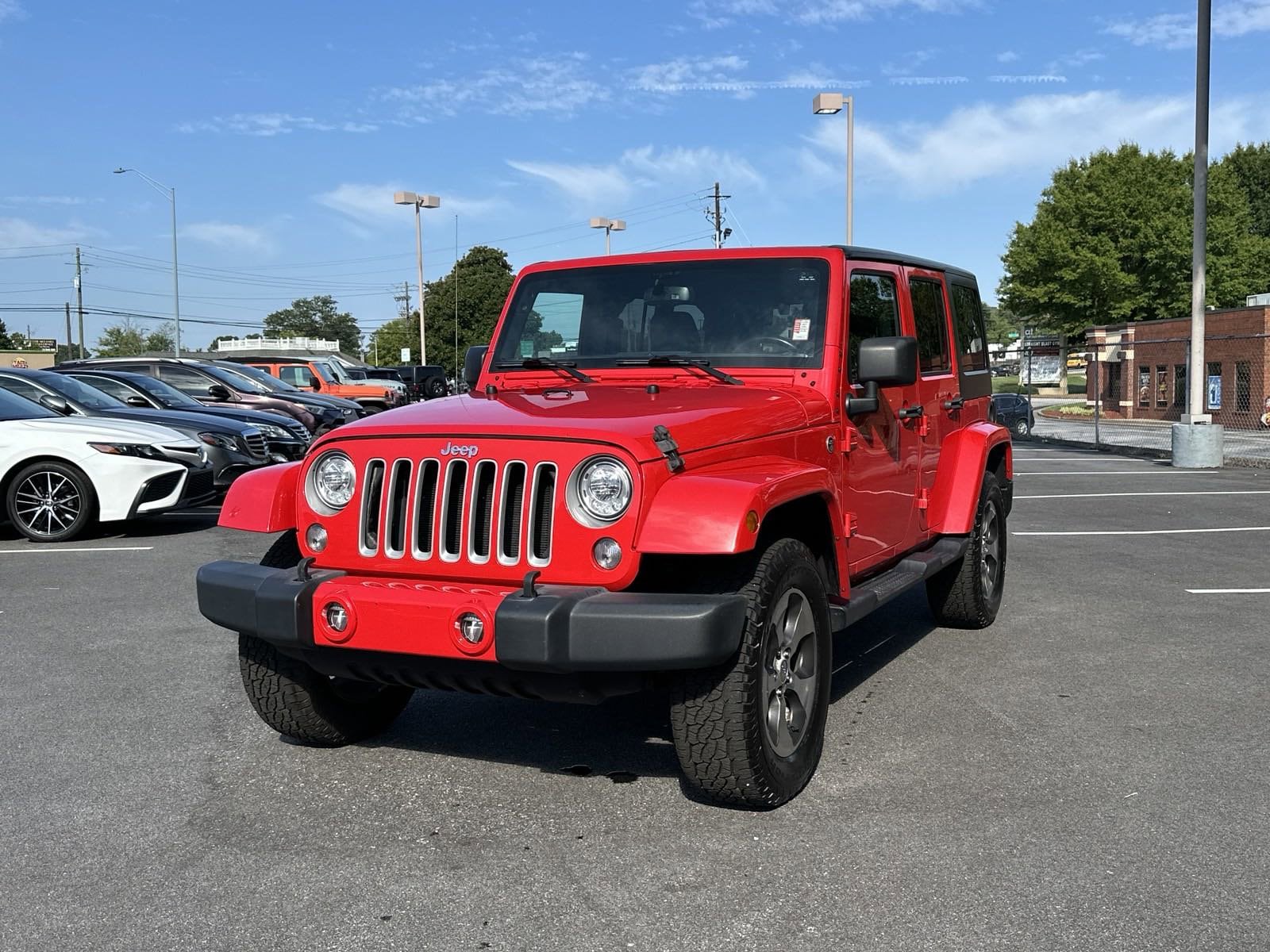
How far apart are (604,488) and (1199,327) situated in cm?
1605

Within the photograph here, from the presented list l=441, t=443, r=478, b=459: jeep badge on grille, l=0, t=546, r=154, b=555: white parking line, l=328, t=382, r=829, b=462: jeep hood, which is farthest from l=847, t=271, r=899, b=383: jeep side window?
l=0, t=546, r=154, b=555: white parking line

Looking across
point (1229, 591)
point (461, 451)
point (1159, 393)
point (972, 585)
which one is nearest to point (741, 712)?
point (461, 451)

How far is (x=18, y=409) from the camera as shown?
10852 mm

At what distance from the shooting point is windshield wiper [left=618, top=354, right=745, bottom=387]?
4934 millimetres

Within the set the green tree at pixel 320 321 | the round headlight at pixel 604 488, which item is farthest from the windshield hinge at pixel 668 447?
the green tree at pixel 320 321

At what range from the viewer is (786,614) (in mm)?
4145

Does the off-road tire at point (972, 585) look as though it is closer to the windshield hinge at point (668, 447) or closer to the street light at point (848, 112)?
the windshield hinge at point (668, 447)

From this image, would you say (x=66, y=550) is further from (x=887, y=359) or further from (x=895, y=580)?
(x=887, y=359)

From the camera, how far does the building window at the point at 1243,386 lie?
1485 inches

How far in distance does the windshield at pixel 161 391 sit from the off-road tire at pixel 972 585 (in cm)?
1051

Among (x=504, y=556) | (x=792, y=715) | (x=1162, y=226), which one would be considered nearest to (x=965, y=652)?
(x=792, y=715)

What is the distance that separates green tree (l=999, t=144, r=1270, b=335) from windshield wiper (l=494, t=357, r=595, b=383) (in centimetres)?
6186

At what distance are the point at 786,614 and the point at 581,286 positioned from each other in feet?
6.74

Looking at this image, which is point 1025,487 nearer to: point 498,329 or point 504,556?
point 498,329
